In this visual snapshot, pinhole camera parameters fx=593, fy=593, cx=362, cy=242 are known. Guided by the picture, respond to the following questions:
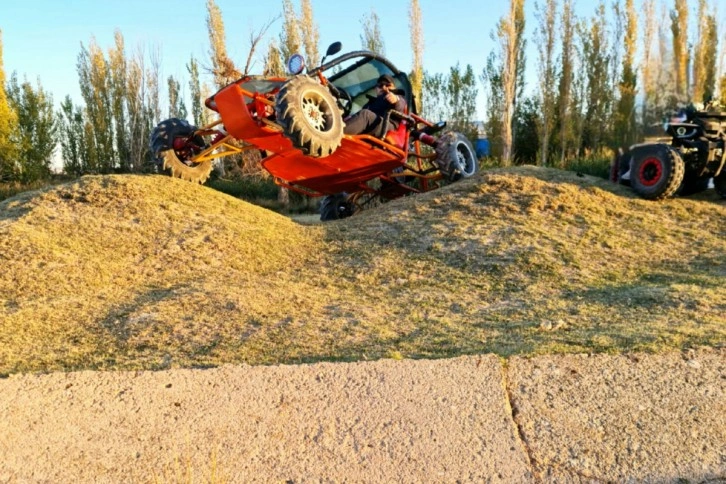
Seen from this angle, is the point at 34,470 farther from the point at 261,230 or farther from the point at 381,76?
the point at 381,76

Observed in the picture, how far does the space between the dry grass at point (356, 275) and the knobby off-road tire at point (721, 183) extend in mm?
129

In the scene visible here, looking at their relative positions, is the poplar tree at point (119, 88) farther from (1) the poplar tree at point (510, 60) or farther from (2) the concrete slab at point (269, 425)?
(2) the concrete slab at point (269, 425)

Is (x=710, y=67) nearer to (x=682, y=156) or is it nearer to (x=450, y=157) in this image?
(x=682, y=156)

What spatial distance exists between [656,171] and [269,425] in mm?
5898

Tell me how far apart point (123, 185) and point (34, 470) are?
4377mm

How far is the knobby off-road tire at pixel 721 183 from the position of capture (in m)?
6.94

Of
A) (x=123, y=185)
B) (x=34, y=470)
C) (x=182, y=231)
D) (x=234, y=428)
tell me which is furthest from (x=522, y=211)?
(x=34, y=470)

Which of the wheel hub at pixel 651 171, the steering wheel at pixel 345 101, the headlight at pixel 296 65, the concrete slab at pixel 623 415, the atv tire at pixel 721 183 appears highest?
the headlight at pixel 296 65

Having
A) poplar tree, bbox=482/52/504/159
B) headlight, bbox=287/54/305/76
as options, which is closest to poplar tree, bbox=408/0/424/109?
poplar tree, bbox=482/52/504/159

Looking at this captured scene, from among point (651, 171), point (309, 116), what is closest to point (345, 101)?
point (309, 116)

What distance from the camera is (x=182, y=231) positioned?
216 inches

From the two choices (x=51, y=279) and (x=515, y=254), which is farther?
(x=515, y=254)

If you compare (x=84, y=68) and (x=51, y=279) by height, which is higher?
(x=84, y=68)

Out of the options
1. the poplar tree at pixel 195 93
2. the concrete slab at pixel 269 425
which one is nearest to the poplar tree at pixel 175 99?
the poplar tree at pixel 195 93
